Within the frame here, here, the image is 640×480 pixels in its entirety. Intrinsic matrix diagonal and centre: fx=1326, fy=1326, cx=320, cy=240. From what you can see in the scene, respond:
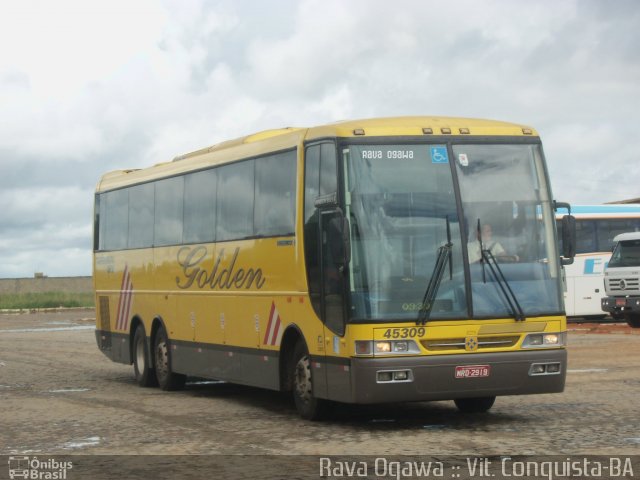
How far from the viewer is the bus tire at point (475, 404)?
615 inches

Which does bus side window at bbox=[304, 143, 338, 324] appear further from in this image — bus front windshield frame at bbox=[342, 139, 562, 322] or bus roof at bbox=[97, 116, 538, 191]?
bus front windshield frame at bbox=[342, 139, 562, 322]

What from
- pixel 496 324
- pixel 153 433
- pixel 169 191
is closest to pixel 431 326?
pixel 496 324

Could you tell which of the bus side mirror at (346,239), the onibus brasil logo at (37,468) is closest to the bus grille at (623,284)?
the bus side mirror at (346,239)

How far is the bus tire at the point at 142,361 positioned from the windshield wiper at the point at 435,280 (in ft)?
27.8

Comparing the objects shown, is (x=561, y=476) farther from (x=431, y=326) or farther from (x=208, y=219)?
(x=208, y=219)

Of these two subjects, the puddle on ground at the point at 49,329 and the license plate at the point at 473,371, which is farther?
the puddle on ground at the point at 49,329

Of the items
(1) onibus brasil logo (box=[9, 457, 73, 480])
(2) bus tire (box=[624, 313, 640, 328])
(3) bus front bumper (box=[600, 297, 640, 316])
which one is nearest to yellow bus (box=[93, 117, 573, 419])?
(1) onibus brasil logo (box=[9, 457, 73, 480])

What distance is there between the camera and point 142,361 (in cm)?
2167

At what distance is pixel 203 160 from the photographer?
19281mm

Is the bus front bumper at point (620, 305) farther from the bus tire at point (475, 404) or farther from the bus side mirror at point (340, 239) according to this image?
the bus side mirror at point (340, 239)

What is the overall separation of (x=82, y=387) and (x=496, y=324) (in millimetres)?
8718

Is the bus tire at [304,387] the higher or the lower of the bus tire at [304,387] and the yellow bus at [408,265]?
the lower

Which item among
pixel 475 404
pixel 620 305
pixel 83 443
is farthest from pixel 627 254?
pixel 83 443

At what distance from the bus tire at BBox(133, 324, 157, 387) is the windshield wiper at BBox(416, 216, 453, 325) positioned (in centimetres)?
847
